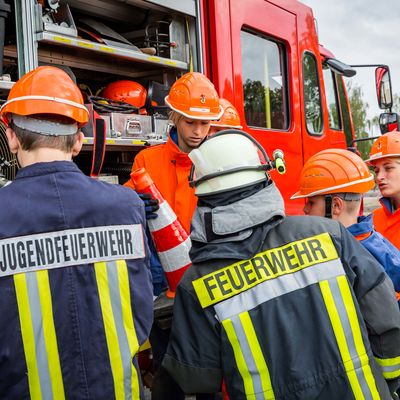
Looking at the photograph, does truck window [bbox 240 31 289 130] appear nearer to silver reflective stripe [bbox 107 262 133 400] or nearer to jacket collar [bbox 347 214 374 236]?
jacket collar [bbox 347 214 374 236]

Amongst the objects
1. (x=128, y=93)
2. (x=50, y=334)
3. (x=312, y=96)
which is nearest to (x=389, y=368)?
(x=50, y=334)

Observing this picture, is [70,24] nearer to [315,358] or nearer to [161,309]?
[161,309]

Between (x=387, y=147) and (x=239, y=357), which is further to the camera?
(x=387, y=147)

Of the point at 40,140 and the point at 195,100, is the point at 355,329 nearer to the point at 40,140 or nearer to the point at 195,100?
the point at 40,140

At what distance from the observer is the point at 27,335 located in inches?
61.1

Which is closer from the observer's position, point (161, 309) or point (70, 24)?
point (161, 309)

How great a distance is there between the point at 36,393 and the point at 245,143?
1.00m

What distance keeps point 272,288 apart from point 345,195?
949mm

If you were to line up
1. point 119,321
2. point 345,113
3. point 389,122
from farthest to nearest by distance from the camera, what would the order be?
point 345,113 → point 389,122 → point 119,321

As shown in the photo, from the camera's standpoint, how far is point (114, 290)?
65.6 inches

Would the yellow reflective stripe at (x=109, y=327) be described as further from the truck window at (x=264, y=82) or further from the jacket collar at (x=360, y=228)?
the truck window at (x=264, y=82)

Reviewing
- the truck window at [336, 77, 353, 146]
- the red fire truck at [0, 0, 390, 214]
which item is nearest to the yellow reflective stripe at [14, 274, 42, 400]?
the red fire truck at [0, 0, 390, 214]

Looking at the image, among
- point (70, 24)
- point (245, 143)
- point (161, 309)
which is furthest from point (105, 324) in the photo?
point (70, 24)

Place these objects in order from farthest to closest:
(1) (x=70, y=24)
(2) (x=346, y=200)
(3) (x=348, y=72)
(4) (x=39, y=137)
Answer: (3) (x=348, y=72)
(1) (x=70, y=24)
(2) (x=346, y=200)
(4) (x=39, y=137)
